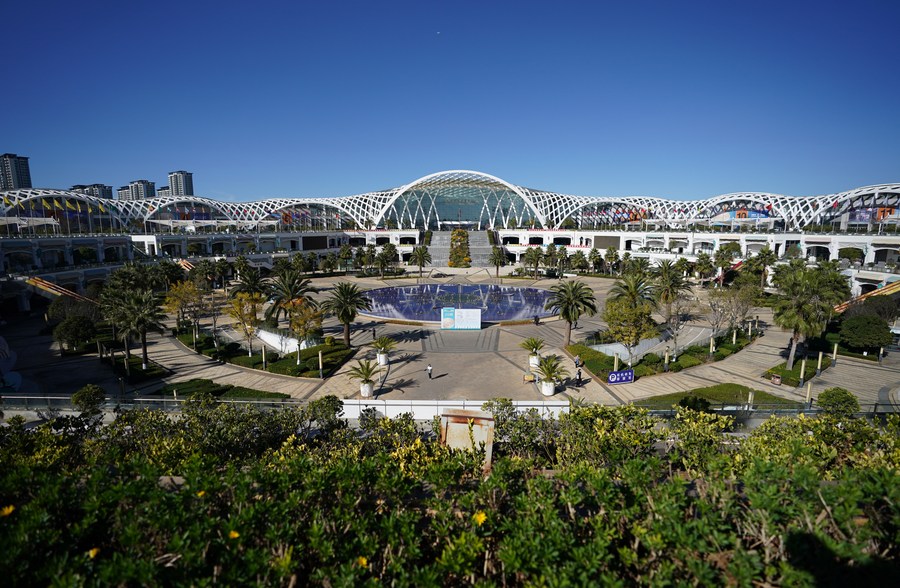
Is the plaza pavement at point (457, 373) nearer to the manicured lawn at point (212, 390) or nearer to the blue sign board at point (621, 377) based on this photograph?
the blue sign board at point (621, 377)

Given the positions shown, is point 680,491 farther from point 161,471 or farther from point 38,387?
point 38,387

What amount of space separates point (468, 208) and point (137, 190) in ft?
495

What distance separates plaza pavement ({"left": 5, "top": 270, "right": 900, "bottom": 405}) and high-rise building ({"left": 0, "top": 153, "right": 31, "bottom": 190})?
16054 centimetres

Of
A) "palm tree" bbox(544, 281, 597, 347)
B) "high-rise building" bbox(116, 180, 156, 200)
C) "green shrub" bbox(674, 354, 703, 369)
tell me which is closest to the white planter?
"palm tree" bbox(544, 281, 597, 347)

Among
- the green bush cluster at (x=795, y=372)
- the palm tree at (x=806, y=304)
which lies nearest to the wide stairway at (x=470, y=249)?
→ the green bush cluster at (x=795, y=372)

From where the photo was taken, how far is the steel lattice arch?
3799 inches

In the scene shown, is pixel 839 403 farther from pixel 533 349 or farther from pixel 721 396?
pixel 533 349

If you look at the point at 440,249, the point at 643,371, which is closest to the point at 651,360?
the point at 643,371

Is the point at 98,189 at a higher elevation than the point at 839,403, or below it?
higher

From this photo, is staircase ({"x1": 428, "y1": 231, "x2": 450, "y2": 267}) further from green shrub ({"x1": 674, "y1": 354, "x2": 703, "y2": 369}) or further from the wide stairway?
green shrub ({"x1": 674, "y1": 354, "x2": 703, "y2": 369})

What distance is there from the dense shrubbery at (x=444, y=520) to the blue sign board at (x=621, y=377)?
489 inches

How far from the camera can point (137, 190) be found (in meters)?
190

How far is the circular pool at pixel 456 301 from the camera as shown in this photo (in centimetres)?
4547

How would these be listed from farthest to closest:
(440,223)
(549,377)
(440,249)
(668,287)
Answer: (440,223) < (440,249) < (668,287) < (549,377)
